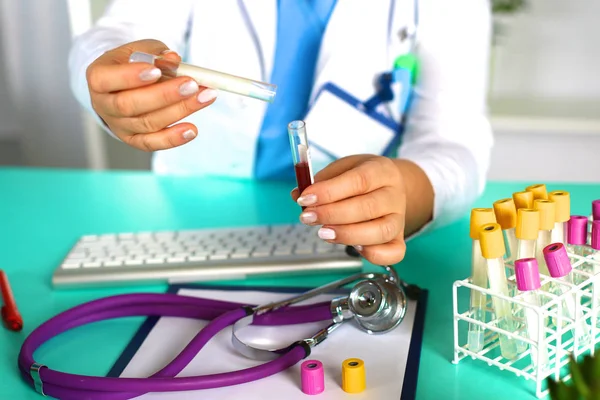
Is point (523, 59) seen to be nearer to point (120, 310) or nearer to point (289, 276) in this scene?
point (289, 276)

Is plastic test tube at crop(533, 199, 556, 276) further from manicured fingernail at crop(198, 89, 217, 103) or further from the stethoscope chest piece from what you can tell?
manicured fingernail at crop(198, 89, 217, 103)

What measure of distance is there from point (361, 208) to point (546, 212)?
0.51ft

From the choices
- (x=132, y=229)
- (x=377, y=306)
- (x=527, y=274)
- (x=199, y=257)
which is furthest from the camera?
(x=132, y=229)

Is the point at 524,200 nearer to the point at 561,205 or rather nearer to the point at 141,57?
the point at 561,205

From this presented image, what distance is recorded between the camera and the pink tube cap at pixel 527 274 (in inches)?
19.9

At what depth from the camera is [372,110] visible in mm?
988

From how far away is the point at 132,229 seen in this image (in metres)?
A: 0.91

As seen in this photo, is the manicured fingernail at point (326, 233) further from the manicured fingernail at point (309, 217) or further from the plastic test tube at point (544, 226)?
the plastic test tube at point (544, 226)

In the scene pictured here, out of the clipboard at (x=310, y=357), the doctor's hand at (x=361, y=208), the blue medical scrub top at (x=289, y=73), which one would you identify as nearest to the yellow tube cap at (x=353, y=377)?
the clipboard at (x=310, y=357)

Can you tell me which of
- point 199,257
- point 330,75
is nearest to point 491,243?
point 199,257

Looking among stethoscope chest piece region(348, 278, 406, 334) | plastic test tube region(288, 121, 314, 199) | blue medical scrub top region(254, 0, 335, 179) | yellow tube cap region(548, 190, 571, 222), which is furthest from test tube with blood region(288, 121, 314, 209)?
Result: blue medical scrub top region(254, 0, 335, 179)

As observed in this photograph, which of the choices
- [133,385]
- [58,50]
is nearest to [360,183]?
[133,385]

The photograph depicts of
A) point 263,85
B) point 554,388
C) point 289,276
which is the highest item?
point 263,85

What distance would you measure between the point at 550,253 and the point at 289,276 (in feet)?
1.01
